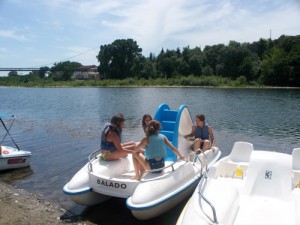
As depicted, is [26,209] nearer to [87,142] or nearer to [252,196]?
[252,196]

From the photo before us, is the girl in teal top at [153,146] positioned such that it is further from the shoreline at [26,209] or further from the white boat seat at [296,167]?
the white boat seat at [296,167]

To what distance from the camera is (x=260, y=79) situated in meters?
59.8

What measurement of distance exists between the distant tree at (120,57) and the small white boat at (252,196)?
78.7 meters

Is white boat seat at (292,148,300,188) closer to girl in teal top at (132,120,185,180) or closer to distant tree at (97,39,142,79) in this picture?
girl in teal top at (132,120,185,180)

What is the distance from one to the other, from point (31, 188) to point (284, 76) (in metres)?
57.3

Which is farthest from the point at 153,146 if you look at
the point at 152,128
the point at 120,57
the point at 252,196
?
the point at 120,57

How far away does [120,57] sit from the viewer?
85.0 m

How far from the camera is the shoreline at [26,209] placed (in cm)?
538

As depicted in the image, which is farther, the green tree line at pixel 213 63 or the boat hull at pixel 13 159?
the green tree line at pixel 213 63

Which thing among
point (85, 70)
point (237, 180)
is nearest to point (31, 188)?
point (237, 180)

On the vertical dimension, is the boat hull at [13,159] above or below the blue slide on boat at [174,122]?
below

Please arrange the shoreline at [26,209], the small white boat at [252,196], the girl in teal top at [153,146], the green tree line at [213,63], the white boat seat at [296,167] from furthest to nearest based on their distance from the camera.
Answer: the green tree line at [213,63] < the white boat seat at [296,167] < the girl in teal top at [153,146] < the shoreline at [26,209] < the small white boat at [252,196]

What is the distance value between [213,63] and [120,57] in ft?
87.1

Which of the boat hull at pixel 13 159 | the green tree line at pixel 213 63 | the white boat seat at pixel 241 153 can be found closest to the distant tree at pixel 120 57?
the green tree line at pixel 213 63
